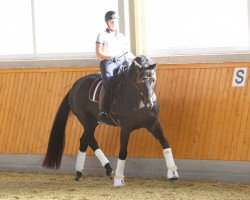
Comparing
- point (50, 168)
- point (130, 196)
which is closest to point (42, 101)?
point (50, 168)

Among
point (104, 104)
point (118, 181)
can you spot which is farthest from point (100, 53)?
point (118, 181)

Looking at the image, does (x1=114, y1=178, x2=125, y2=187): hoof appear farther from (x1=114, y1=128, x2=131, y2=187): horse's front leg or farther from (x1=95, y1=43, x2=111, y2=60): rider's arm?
(x1=95, y1=43, x2=111, y2=60): rider's arm

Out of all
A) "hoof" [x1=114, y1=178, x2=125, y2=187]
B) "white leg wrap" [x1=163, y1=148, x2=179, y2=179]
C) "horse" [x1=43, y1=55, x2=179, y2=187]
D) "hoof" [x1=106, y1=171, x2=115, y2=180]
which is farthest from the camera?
"hoof" [x1=106, y1=171, x2=115, y2=180]

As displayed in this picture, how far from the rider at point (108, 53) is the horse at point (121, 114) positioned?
0.43 ft

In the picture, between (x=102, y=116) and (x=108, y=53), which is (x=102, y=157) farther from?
(x=108, y=53)

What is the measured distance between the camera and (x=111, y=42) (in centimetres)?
874

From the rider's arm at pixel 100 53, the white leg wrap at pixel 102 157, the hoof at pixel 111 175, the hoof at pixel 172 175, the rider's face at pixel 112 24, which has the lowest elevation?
the hoof at pixel 111 175

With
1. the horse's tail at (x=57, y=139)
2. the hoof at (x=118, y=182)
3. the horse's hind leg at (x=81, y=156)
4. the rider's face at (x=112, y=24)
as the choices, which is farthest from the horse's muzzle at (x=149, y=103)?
the horse's tail at (x=57, y=139)

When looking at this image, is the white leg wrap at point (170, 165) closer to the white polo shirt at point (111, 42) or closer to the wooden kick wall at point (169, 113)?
the wooden kick wall at point (169, 113)

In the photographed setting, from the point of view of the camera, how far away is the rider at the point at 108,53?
8.61m

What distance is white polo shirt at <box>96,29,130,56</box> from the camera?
8719 mm

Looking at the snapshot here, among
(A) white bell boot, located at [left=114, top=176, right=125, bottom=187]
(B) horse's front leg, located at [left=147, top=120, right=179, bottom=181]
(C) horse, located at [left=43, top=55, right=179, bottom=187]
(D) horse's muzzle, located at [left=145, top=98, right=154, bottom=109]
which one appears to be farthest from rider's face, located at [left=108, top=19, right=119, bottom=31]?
(A) white bell boot, located at [left=114, top=176, right=125, bottom=187]

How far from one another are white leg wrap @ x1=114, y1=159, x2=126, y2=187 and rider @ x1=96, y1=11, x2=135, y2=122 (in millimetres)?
704

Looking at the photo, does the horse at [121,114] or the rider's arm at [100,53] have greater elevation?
the rider's arm at [100,53]
